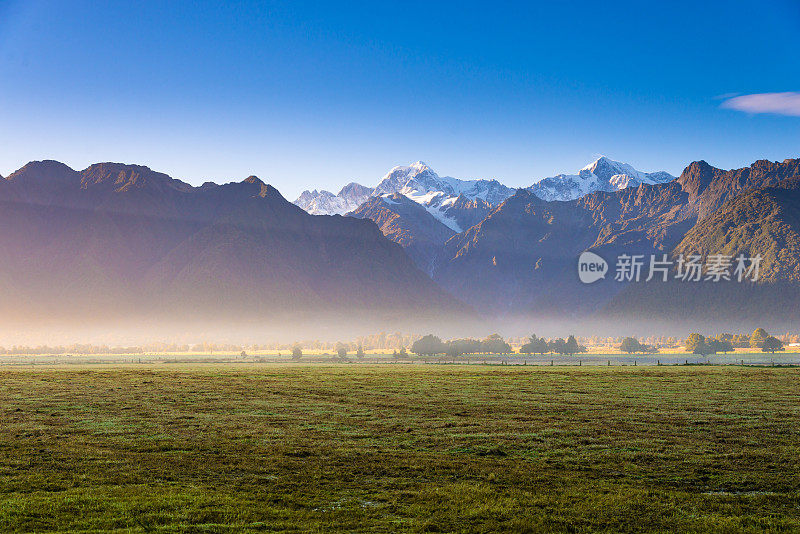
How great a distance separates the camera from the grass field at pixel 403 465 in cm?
2370

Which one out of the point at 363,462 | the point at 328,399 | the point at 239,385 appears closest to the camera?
the point at 363,462

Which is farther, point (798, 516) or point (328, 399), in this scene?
point (328, 399)

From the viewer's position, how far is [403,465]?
112ft

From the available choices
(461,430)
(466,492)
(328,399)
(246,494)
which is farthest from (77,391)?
(466,492)

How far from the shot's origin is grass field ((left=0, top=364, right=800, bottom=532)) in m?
23.7

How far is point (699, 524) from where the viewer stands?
75.0 ft

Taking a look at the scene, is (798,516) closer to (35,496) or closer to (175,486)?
(175,486)

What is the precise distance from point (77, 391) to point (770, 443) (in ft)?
250

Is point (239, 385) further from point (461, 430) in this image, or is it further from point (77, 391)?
point (461, 430)

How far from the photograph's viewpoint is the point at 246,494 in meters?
27.3

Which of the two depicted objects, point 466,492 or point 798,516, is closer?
point 798,516

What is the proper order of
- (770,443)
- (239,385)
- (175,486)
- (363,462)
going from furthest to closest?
(239,385) → (770,443) → (363,462) → (175,486)

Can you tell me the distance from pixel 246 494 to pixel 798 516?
21561mm

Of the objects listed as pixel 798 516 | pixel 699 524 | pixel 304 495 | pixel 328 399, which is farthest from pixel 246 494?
pixel 328 399
